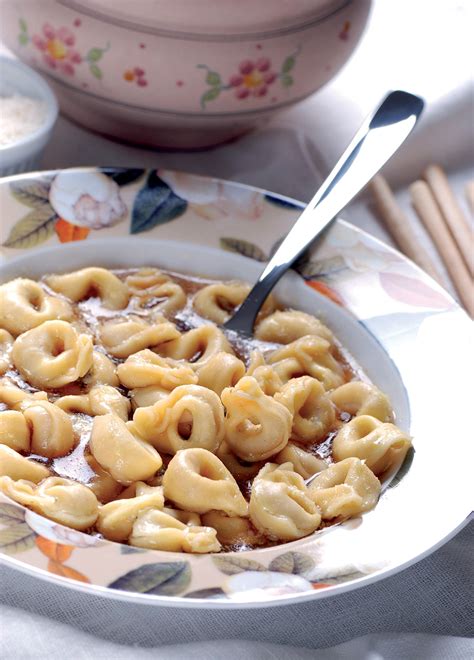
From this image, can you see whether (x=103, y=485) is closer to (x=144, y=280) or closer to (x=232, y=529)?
(x=232, y=529)

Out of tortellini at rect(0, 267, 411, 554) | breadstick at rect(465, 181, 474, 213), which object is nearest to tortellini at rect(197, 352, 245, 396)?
tortellini at rect(0, 267, 411, 554)

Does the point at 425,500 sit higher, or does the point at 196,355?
the point at 425,500

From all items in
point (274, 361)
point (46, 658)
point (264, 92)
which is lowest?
point (46, 658)

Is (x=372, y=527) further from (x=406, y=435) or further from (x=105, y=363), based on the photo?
(x=105, y=363)

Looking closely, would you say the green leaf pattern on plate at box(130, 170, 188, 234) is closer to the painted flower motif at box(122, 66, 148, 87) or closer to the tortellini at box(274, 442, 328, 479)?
the painted flower motif at box(122, 66, 148, 87)

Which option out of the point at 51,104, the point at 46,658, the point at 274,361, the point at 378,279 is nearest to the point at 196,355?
the point at 274,361

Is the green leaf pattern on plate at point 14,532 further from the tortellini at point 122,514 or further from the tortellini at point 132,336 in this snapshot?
the tortellini at point 132,336
